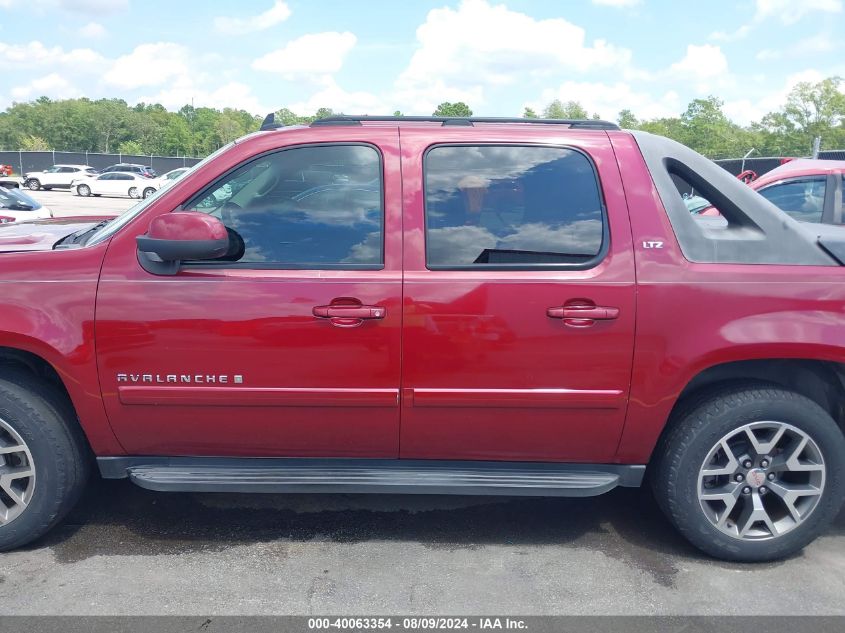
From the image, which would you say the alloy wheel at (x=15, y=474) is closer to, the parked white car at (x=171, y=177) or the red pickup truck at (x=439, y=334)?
the red pickup truck at (x=439, y=334)

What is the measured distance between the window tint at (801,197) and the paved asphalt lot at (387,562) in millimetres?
4628

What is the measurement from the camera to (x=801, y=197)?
750cm

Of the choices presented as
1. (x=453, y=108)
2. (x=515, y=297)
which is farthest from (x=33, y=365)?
(x=453, y=108)

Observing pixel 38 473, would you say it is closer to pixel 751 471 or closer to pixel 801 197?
pixel 751 471

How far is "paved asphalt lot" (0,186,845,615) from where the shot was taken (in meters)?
2.86

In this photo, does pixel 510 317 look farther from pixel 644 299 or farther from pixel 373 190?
pixel 373 190

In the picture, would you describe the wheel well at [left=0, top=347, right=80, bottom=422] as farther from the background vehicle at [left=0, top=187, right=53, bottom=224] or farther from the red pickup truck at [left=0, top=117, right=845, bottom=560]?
the background vehicle at [left=0, top=187, right=53, bottom=224]

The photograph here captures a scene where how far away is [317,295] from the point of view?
296cm

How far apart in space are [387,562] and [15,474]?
1.69 metres

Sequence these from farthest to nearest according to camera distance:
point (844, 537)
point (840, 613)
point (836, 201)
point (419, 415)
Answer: point (836, 201) → point (844, 537) → point (419, 415) → point (840, 613)

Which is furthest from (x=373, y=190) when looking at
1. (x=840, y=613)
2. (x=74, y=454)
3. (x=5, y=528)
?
(x=840, y=613)

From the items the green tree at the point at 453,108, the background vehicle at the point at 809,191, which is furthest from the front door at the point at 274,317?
the green tree at the point at 453,108

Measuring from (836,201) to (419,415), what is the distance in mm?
6208

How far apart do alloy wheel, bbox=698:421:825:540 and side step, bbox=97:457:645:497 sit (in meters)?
0.34
